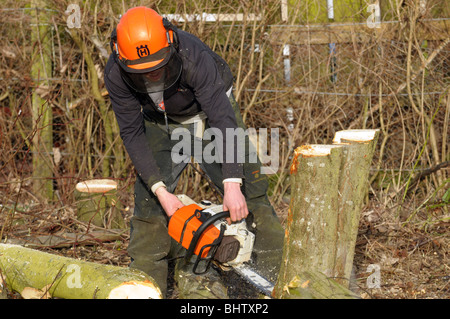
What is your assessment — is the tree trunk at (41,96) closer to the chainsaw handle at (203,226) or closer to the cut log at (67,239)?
the cut log at (67,239)

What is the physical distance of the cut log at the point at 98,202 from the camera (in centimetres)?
504

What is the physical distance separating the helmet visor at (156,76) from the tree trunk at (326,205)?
1037 mm

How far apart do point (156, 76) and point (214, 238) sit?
111 cm

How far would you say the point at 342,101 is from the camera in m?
5.66

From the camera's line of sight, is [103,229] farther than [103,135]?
No

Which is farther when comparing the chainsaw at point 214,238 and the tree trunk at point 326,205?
the chainsaw at point 214,238

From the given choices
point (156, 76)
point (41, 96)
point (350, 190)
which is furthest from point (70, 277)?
point (41, 96)

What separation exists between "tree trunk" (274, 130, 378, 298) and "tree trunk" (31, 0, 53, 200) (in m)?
3.86

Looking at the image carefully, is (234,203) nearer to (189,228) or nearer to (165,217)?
(189,228)

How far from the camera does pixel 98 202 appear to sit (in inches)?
199

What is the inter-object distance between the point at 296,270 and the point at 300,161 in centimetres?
61
